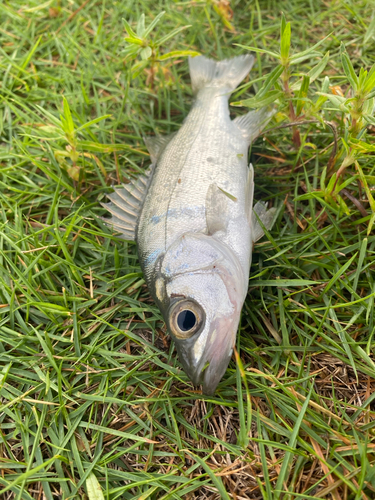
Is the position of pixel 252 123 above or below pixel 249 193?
above

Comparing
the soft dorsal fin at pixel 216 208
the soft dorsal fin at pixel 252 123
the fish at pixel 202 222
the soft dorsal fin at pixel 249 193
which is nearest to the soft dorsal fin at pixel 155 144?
the fish at pixel 202 222

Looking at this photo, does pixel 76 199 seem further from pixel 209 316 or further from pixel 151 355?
pixel 209 316

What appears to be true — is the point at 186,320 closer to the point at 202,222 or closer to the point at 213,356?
the point at 213,356

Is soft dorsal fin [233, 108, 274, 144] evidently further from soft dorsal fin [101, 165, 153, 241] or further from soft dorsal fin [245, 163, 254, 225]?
soft dorsal fin [101, 165, 153, 241]

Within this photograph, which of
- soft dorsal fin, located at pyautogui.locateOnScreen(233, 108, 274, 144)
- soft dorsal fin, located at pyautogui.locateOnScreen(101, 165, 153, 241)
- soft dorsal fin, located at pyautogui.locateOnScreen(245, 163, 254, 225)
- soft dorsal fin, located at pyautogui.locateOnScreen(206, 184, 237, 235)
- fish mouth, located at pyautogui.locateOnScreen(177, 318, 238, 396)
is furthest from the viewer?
soft dorsal fin, located at pyautogui.locateOnScreen(233, 108, 274, 144)

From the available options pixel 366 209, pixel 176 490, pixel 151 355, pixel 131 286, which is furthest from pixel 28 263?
pixel 366 209

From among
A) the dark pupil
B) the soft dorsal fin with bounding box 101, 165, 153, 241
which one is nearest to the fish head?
the dark pupil

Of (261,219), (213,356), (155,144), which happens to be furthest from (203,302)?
(155,144)
